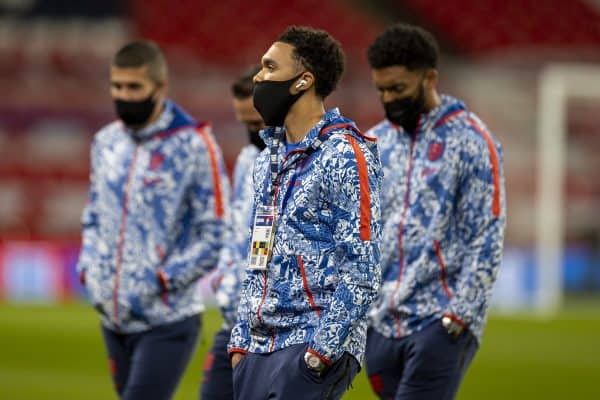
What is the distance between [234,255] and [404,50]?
4.55 feet

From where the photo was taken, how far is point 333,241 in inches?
175

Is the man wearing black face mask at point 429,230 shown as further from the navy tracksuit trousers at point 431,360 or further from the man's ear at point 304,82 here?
the man's ear at point 304,82

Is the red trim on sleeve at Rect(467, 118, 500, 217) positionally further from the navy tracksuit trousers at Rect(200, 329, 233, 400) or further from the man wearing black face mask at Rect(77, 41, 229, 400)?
the navy tracksuit trousers at Rect(200, 329, 233, 400)

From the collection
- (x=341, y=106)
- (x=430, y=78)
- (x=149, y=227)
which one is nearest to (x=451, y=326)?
(x=430, y=78)

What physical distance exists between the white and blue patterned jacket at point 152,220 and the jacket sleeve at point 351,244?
2133 mm

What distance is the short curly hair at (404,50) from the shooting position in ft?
19.5

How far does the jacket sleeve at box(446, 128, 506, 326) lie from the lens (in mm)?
5727

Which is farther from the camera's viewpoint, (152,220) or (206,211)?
(206,211)

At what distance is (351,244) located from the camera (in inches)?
172

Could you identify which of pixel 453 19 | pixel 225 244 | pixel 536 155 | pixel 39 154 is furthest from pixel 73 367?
pixel 453 19

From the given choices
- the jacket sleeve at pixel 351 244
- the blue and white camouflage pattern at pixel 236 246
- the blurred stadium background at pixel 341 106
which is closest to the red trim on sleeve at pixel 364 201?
the jacket sleeve at pixel 351 244

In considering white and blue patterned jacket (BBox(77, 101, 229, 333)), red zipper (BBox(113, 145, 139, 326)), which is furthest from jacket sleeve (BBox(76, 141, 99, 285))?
red zipper (BBox(113, 145, 139, 326))

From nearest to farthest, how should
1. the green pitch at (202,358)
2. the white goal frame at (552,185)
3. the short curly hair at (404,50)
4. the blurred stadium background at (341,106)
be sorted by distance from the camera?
the short curly hair at (404,50) < the green pitch at (202,358) < the blurred stadium background at (341,106) < the white goal frame at (552,185)

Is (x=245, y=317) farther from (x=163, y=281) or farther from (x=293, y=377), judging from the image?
(x=163, y=281)
